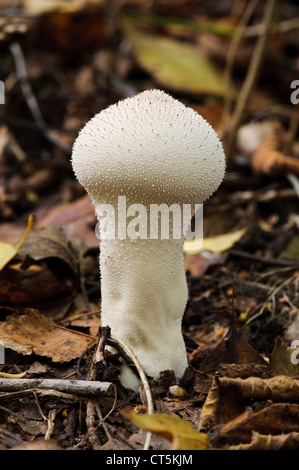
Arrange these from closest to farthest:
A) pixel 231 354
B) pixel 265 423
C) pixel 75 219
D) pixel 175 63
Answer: pixel 265 423
pixel 231 354
pixel 75 219
pixel 175 63

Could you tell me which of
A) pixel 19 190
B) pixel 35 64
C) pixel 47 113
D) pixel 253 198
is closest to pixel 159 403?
pixel 253 198

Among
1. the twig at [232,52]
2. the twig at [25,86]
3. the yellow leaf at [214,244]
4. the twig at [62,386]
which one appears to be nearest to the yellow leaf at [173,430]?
the twig at [62,386]

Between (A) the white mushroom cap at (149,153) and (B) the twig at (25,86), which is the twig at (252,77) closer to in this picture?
(B) the twig at (25,86)

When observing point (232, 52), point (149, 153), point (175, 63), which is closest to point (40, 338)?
→ point (149, 153)

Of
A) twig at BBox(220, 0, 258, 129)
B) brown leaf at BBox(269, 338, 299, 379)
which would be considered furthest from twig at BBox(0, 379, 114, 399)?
twig at BBox(220, 0, 258, 129)

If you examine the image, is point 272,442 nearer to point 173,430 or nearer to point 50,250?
point 173,430

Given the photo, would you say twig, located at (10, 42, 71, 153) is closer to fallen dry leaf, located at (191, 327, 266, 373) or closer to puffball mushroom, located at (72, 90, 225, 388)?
puffball mushroom, located at (72, 90, 225, 388)
